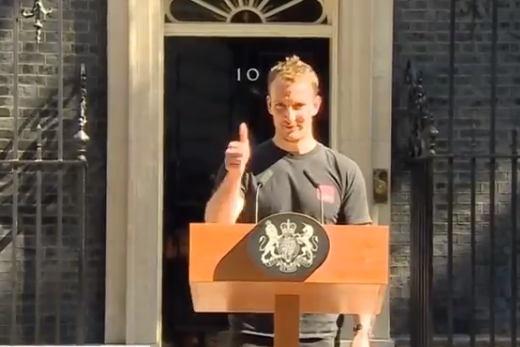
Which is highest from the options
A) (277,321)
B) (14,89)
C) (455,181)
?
(14,89)

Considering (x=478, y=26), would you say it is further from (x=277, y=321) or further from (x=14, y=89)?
(x=277, y=321)

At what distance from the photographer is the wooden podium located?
2814mm

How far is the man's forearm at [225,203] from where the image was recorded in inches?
125

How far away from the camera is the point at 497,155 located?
6074 millimetres

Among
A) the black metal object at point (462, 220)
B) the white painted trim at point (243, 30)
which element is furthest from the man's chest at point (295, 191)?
the white painted trim at point (243, 30)

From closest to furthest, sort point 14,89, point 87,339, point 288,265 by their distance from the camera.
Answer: point 288,265
point 14,89
point 87,339

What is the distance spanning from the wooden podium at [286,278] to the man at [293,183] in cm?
37

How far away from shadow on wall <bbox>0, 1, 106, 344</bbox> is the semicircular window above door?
0.58 metres

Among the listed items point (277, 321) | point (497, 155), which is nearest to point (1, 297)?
point (497, 155)

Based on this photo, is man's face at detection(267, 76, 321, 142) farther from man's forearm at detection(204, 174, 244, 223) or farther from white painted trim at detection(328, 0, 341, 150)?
white painted trim at detection(328, 0, 341, 150)

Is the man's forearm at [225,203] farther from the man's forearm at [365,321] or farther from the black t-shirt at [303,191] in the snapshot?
the man's forearm at [365,321]

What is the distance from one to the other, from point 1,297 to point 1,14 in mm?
1727

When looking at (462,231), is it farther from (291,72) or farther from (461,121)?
(291,72)

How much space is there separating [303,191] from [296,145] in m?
0.16
